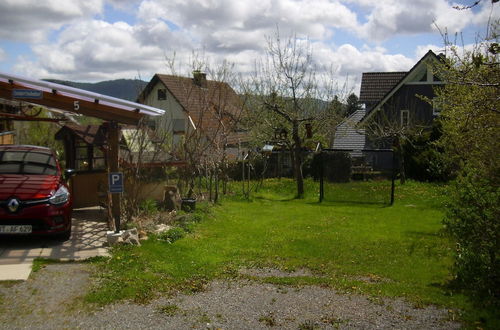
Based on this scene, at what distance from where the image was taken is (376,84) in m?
34.7

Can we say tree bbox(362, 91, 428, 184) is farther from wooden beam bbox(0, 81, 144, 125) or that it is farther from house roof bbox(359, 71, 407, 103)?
wooden beam bbox(0, 81, 144, 125)

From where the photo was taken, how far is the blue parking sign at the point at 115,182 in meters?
9.05

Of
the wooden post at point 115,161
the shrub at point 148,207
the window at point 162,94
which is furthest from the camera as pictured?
the window at point 162,94

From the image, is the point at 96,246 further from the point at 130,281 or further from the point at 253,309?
the point at 253,309

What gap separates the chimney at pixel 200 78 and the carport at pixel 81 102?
6400mm

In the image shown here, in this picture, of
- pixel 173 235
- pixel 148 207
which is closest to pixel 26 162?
pixel 148 207

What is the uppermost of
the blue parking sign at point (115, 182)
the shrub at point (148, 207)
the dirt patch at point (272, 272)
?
the blue parking sign at point (115, 182)

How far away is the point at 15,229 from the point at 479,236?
6.98m

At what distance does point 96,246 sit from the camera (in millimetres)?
8992

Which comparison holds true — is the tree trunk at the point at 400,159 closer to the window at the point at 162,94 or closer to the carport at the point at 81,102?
the carport at the point at 81,102

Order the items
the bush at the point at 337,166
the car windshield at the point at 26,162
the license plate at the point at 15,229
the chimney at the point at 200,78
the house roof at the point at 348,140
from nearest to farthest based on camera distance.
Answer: the license plate at the point at 15,229, the car windshield at the point at 26,162, the chimney at the point at 200,78, the bush at the point at 337,166, the house roof at the point at 348,140

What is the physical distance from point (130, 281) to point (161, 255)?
154 cm

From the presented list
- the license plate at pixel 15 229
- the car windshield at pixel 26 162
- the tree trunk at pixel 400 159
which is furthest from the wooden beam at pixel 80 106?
Result: the tree trunk at pixel 400 159

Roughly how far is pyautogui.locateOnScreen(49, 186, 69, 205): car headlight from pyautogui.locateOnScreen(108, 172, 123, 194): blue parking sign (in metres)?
0.85
